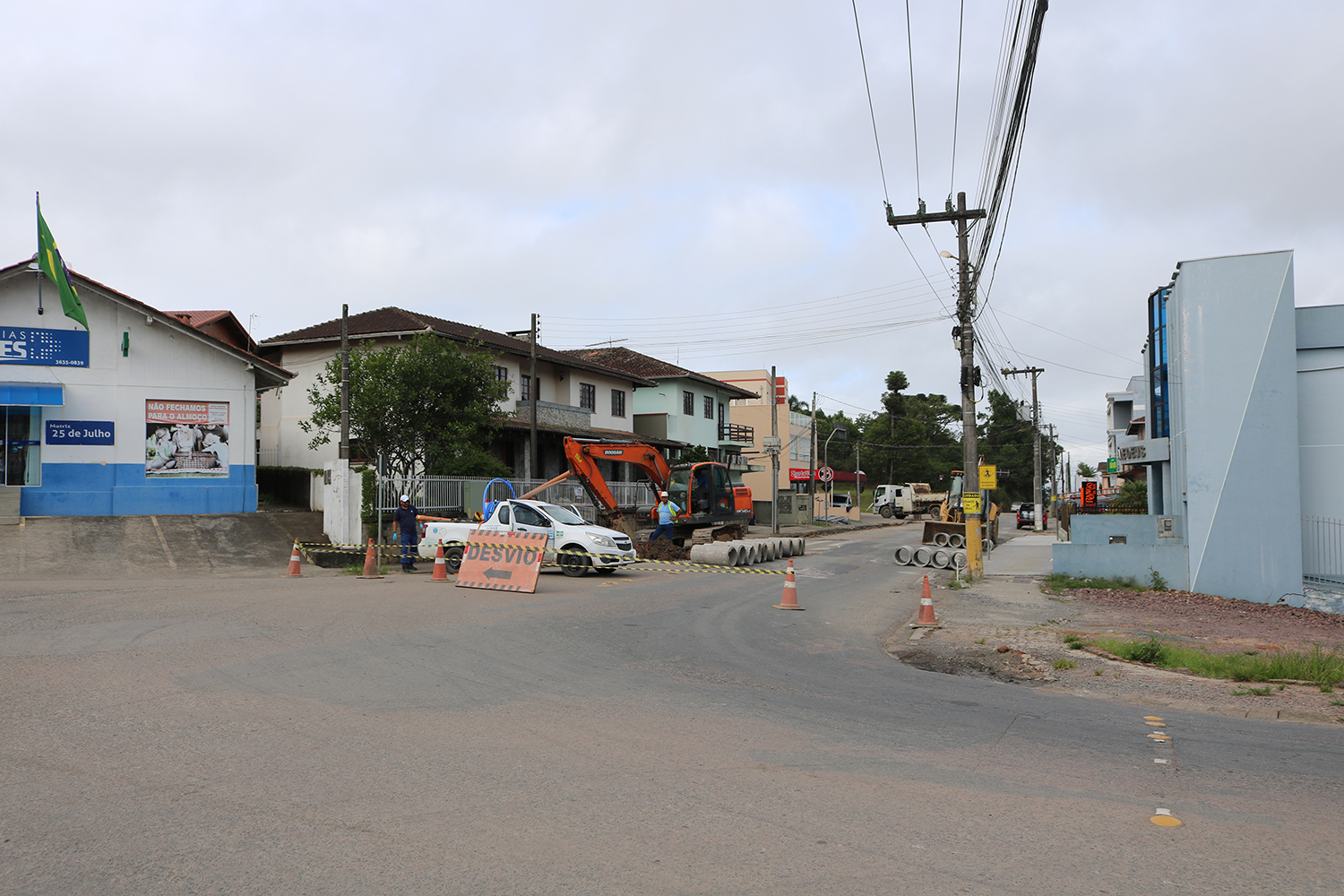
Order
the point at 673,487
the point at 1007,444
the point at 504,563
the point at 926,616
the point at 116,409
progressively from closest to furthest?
the point at 926,616, the point at 504,563, the point at 116,409, the point at 673,487, the point at 1007,444

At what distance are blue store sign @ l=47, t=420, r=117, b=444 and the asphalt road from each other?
58.6 feet

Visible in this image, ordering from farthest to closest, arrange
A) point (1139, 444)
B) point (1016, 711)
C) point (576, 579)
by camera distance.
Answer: point (1139, 444) → point (576, 579) → point (1016, 711)

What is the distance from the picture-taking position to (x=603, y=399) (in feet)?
148

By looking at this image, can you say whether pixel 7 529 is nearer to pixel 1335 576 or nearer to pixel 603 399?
pixel 603 399

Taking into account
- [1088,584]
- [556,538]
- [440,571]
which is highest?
[556,538]

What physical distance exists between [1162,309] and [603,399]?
1103 inches

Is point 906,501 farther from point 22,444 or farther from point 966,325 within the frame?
point 22,444

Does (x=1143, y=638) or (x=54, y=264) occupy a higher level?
(x=54, y=264)

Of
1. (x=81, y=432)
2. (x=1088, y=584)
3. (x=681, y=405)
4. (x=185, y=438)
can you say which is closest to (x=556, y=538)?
(x=1088, y=584)

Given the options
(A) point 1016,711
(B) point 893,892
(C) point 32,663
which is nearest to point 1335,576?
(A) point 1016,711

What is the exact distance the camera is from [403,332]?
34375mm

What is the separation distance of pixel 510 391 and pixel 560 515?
1633 cm

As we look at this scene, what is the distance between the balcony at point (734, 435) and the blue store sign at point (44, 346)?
112 ft

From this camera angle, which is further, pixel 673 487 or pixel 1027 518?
pixel 1027 518
